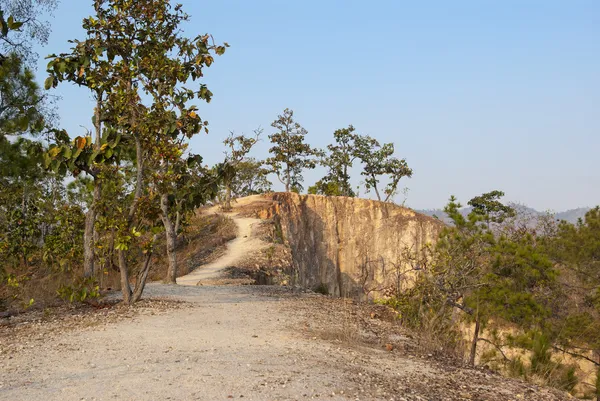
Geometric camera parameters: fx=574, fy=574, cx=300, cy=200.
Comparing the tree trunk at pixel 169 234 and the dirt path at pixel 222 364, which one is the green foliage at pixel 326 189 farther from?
the dirt path at pixel 222 364

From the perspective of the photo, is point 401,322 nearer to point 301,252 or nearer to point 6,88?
point 6,88

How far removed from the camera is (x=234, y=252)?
79.0 feet

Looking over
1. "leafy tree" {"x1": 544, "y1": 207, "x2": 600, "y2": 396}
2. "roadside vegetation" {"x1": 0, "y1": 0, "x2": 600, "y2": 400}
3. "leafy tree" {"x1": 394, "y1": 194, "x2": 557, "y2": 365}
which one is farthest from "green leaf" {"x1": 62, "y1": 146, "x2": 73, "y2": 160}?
"leafy tree" {"x1": 544, "y1": 207, "x2": 600, "y2": 396}

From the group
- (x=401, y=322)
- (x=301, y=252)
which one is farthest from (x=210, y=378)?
(x=301, y=252)

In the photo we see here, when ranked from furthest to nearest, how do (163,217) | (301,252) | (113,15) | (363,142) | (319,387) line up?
(363,142) → (301,252) → (163,217) → (113,15) → (319,387)

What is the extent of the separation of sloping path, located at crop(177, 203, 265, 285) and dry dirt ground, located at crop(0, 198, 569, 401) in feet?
24.5

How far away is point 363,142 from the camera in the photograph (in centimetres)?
4612

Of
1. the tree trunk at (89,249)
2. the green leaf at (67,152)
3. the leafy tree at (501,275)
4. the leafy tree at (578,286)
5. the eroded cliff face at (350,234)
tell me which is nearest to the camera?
the green leaf at (67,152)

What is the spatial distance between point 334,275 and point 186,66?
91.6 feet

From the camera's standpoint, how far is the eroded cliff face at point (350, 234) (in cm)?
3741

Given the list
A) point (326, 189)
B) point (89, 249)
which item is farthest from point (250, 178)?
point (89, 249)

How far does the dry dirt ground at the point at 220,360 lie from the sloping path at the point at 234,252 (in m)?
7.48

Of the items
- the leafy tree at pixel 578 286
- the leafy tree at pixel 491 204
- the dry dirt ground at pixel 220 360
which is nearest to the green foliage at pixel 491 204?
the leafy tree at pixel 491 204

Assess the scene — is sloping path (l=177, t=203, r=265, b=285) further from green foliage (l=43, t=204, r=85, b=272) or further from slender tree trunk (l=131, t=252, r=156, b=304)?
slender tree trunk (l=131, t=252, r=156, b=304)
